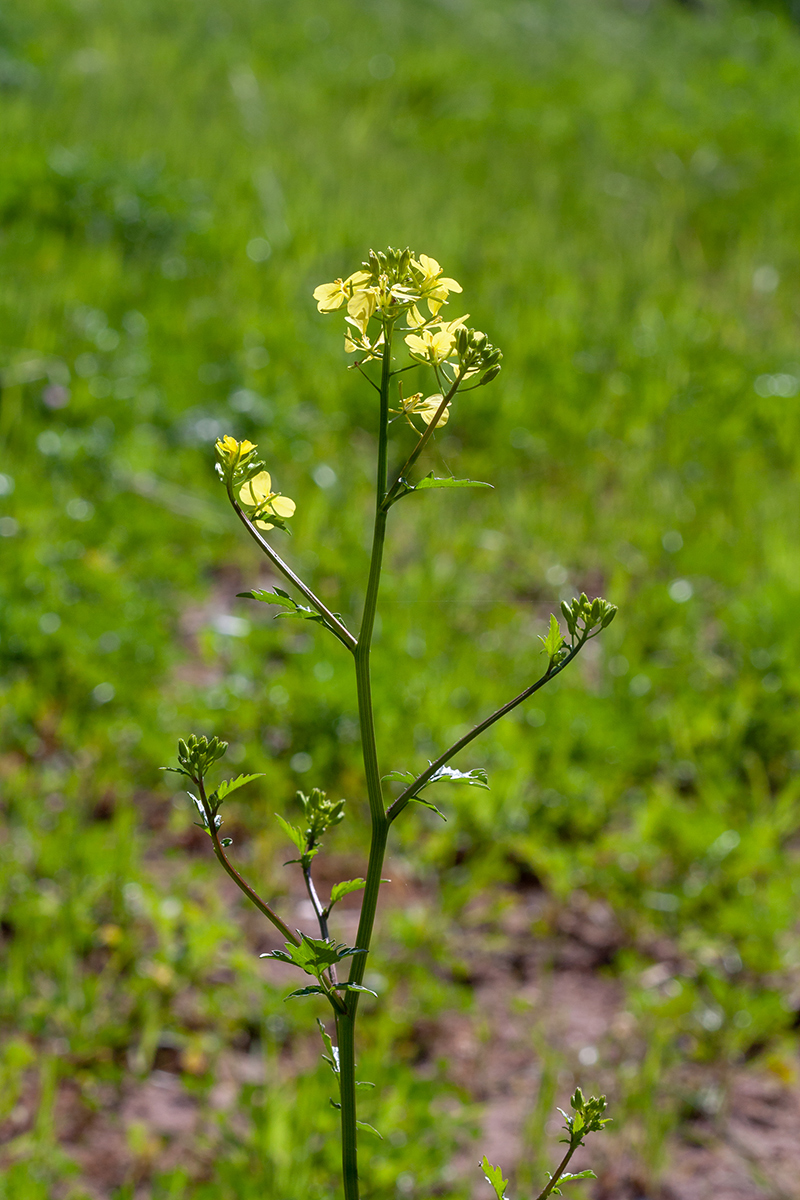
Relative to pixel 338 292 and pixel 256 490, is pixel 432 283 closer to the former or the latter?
pixel 338 292

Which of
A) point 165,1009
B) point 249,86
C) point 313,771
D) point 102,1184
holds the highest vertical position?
point 249,86

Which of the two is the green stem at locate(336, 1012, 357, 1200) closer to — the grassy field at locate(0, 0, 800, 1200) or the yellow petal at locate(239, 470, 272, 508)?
the yellow petal at locate(239, 470, 272, 508)

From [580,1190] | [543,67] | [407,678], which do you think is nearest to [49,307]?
[407,678]

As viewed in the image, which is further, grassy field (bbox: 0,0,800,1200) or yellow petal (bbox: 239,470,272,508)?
grassy field (bbox: 0,0,800,1200)

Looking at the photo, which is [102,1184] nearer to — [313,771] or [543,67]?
[313,771]

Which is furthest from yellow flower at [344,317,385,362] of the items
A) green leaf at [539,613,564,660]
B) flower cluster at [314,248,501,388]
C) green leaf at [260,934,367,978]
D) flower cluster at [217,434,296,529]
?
A: green leaf at [260,934,367,978]

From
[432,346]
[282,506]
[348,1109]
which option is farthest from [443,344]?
[348,1109]

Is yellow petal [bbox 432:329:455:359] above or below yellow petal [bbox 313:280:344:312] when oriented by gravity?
below
